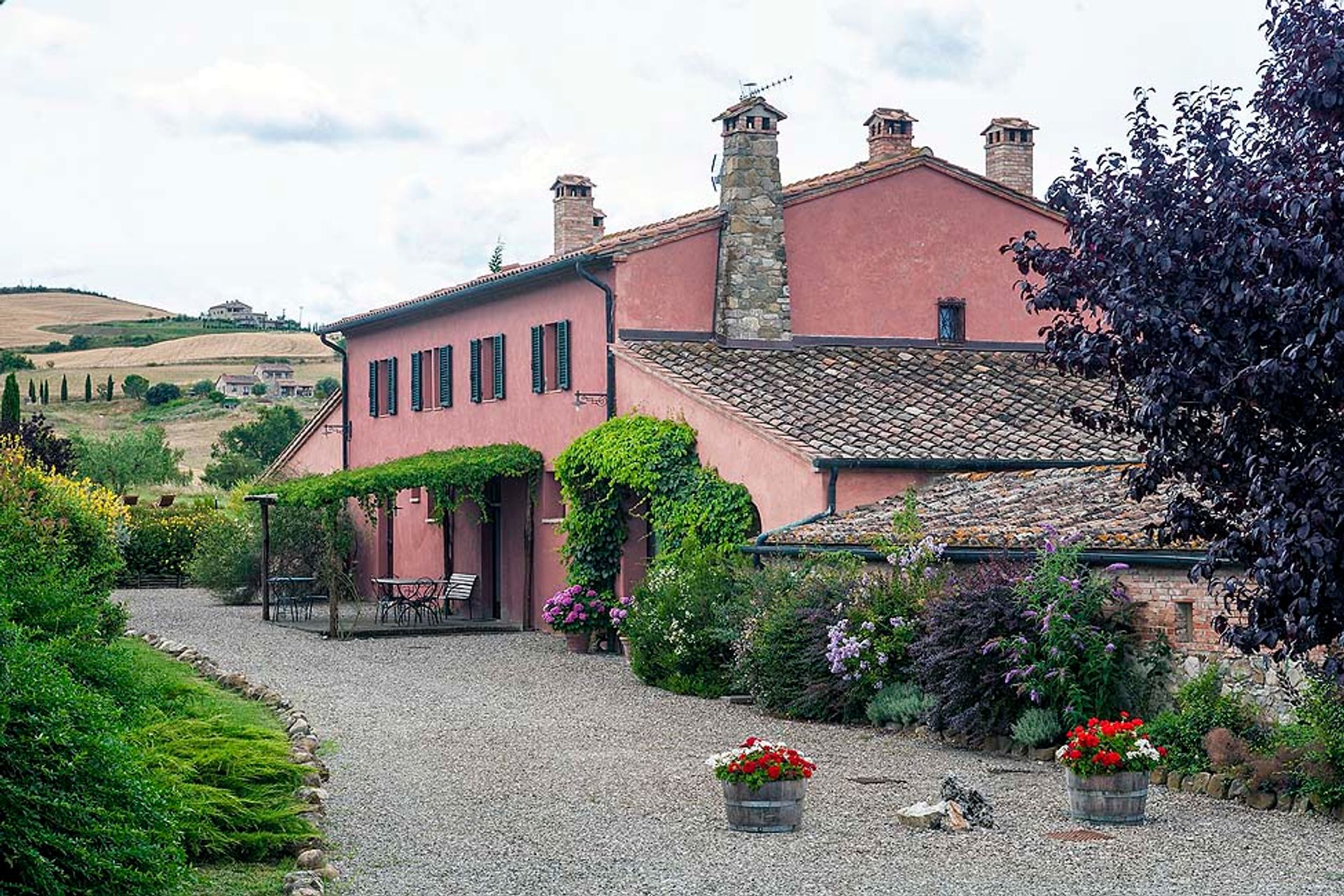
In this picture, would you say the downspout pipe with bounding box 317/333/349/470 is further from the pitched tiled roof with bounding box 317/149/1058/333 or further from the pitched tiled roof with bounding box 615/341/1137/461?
the pitched tiled roof with bounding box 615/341/1137/461

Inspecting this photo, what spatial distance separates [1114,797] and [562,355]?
1471 centimetres

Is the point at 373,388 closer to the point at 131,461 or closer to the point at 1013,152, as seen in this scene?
the point at 1013,152

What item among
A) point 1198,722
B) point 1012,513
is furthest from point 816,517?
point 1198,722

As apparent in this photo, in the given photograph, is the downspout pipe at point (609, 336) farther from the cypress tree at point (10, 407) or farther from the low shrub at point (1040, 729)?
the cypress tree at point (10, 407)

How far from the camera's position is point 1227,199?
24.3ft

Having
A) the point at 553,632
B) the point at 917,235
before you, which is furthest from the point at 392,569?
the point at 917,235

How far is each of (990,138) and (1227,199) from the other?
65.4ft

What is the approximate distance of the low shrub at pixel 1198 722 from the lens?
12.1 m

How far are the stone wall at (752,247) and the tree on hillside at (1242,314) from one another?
14.5m

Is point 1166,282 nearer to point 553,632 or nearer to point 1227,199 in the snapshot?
point 1227,199

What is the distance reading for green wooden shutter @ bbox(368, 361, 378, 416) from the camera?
104ft

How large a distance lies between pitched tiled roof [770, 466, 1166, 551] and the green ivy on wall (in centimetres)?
180

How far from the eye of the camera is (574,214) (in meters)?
29.9

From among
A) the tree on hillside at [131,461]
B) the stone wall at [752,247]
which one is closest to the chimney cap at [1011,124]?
the stone wall at [752,247]
